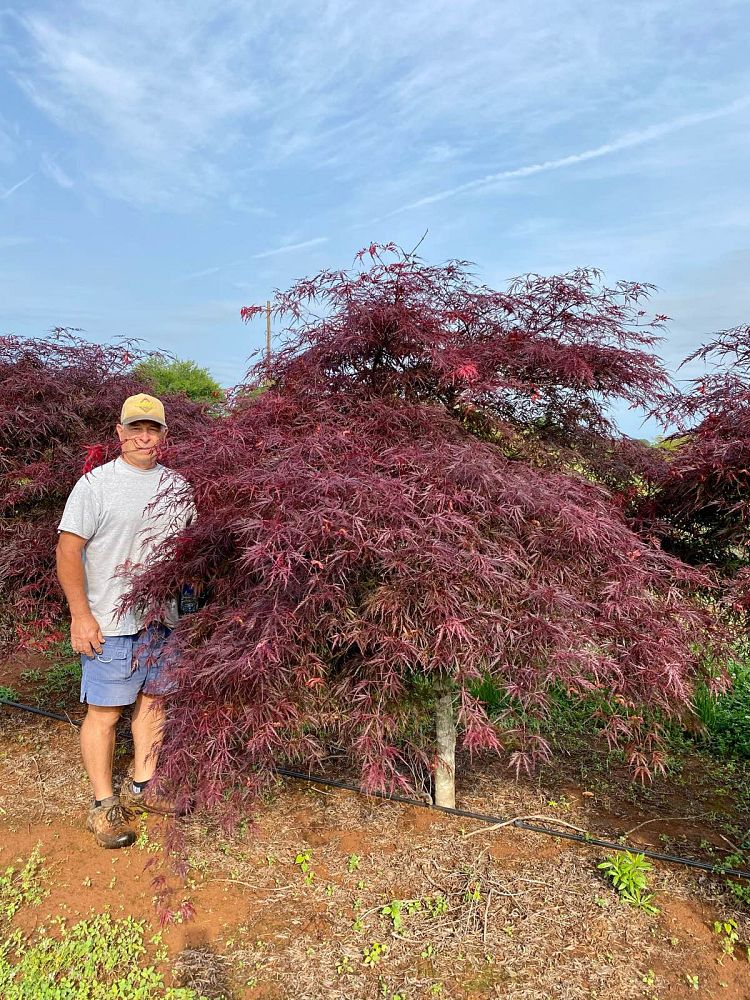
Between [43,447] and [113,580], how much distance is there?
1052mm

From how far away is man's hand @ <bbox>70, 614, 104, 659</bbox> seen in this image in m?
2.62

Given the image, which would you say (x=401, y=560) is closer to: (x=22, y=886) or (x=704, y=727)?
(x=22, y=886)

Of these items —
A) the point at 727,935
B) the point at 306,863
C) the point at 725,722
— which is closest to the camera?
the point at 727,935

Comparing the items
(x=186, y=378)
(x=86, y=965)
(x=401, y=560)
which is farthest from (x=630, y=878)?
(x=186, y=378)

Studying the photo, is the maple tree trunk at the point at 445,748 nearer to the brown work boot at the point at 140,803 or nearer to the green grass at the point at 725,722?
the brown work boot at the point at 140,803

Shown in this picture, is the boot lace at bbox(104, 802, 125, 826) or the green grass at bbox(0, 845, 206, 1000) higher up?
the boot lace at bbox(104, 802, 125, 826)

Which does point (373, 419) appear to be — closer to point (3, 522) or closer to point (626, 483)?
point (626, 483)

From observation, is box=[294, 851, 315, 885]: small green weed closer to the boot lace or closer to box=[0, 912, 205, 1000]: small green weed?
box=[0, 912, 205, 1000]: small green weed

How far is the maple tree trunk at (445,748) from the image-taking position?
2.53 meters

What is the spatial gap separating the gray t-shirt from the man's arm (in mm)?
40

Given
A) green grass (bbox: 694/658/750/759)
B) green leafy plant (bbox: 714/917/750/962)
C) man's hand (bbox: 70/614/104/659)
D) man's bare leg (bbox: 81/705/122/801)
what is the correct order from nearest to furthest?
green leafy plant (bbox: 714/917/750/962) → man's hand (bbox: 70/614/104/659) → man's bare leg (bbox: 81/705/122/801) → green grass (bbox: 694/658/750/759)

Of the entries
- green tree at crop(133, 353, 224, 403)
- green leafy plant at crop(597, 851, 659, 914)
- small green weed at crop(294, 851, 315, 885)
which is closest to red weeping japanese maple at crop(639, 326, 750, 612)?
green leafy plant at crop(597, 851, 659, 914)

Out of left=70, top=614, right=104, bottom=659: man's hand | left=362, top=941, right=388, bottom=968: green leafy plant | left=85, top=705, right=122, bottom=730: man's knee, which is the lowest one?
left=362, top=941, right=388, bottom=968: green leafy plant

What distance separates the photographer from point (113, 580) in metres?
2.66
